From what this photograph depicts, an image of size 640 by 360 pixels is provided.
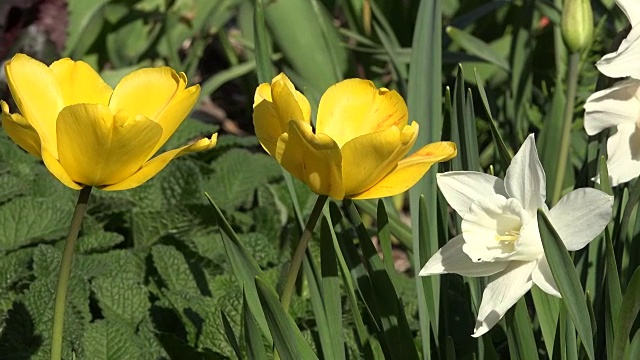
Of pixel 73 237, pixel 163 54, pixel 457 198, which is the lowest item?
pixel 457 198

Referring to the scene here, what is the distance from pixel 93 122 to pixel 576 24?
0.73 metres

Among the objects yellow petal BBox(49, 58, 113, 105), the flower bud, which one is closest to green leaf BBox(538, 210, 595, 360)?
yellow petal BBox(49, 58, 113, 105)

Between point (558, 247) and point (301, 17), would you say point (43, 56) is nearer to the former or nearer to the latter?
point (301, 17)

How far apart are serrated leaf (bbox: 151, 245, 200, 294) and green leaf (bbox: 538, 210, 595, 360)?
0.78 m

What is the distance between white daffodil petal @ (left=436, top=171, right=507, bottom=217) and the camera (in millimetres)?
939

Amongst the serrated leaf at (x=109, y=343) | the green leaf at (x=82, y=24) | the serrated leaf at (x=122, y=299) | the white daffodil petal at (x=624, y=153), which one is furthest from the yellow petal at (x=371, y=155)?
the green leaf at (x=82, y=24)

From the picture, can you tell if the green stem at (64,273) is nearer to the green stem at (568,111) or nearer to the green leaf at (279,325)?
the green leaf at (279,325)

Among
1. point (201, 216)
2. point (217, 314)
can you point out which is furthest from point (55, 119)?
point (201, 216)

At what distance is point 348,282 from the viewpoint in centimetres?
110

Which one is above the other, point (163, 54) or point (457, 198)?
point (163, 54)

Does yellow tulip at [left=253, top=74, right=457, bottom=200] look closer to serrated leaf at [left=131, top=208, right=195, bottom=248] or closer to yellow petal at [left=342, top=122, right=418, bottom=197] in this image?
yellow petal at [left=342, top=122, right=418, bottom=197]

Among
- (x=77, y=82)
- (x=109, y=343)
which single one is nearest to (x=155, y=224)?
(x=109, y=343)

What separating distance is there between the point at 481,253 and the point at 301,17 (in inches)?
60.3

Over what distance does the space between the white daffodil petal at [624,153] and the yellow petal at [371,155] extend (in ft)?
1.09
